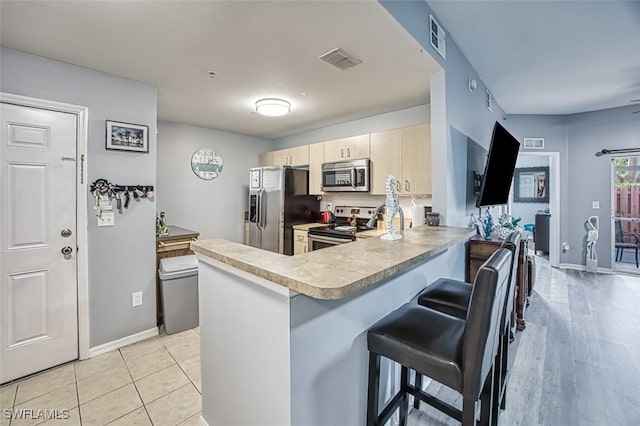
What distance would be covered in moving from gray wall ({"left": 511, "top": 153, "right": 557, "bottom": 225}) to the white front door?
27.6 feet

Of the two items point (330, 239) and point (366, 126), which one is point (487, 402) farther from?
point (366, 126)

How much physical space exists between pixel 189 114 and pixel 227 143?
1.10m

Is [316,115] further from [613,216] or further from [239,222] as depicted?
[613,216]

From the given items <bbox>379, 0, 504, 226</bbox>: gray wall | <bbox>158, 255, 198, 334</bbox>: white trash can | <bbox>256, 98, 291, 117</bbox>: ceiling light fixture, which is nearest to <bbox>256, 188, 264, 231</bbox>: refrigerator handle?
<bbox>256, 98, 291, 117</bbox>: ceiling light fixture

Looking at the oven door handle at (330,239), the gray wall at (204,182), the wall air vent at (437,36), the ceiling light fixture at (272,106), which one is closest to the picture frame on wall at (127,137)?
the ceiling light fixture at (272,106)

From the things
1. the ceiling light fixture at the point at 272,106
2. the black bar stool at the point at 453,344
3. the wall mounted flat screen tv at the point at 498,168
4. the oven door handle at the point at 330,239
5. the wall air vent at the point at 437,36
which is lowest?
the black bar stool at the point at 453,344

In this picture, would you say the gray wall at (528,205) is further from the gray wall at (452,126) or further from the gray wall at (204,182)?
the gray wall at (204,182)

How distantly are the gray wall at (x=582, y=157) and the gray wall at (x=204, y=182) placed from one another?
4868 millimetres

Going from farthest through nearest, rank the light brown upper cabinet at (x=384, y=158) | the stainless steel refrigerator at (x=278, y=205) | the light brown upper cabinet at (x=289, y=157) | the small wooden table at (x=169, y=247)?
the light brown upper cabinet at (x=289, y=157)
the stainless steel refrigerator at (x=278, y=205)
the light brown upper cabinet at (x=384, y=158)
the small wooden table at (x=169, y=247)

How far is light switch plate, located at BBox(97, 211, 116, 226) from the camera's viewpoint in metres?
2.47

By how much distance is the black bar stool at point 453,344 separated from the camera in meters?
1.00

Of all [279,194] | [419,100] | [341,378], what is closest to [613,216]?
[419,100]

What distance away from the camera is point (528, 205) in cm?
718

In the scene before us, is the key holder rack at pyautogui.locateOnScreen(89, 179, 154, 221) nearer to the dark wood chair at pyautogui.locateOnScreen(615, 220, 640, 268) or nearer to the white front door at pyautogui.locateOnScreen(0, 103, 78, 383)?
the white front door at pyautogui.locateOnScreen(0, 103, 78, 383)
